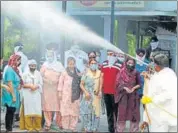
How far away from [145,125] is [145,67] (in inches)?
127

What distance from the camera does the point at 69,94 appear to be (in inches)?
392

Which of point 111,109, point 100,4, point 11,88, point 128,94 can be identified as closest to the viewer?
point 11,88

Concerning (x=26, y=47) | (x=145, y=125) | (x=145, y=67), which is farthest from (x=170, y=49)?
(x=145, y=125)

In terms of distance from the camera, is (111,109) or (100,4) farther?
(100,4)

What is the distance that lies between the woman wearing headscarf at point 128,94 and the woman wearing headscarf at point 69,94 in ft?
2.46

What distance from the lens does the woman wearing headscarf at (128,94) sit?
380 inches

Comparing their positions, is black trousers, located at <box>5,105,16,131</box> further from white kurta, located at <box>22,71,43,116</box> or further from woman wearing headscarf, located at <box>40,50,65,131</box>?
woman wearing headscarf, located at <box>40,50,65,131</box>

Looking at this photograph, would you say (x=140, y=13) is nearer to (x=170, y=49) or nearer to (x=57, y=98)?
(x=170, y=49)

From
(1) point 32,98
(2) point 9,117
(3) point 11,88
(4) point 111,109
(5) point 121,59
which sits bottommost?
(2) point 9,117

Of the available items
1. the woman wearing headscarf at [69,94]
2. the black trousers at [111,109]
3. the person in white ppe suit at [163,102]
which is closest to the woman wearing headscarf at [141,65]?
the black trousers at [111,109]

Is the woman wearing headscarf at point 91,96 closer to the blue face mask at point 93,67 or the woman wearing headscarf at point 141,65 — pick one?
Answer: the blue face mask at point 93,67

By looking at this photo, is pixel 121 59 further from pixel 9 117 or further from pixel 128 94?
pixel 9 117

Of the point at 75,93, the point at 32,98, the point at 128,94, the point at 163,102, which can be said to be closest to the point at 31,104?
the point at 32,98

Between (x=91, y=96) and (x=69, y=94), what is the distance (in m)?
0.40
